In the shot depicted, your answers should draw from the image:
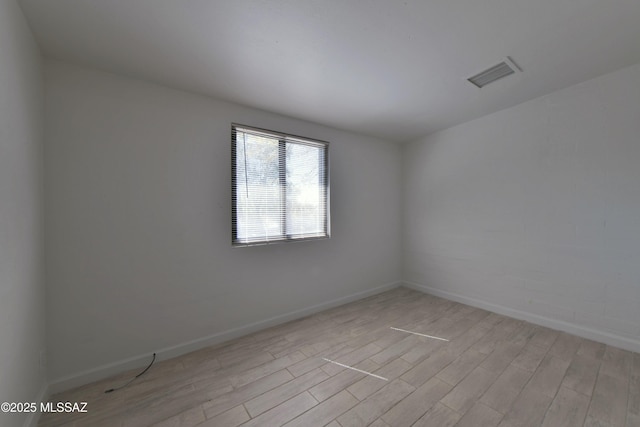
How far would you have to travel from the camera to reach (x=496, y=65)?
196 cm

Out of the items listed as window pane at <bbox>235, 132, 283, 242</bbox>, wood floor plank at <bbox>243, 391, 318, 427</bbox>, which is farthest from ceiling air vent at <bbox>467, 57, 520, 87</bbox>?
wood floor plank at <bbox>243, 391, 318, 427</bbox>

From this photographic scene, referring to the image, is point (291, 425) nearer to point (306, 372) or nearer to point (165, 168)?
point (306, 372)

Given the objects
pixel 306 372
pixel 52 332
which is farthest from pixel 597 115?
pixel 52 332

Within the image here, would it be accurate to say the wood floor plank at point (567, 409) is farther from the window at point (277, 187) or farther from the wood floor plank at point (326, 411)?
the window at point (277, 187)

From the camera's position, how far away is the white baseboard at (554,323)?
2.11 m

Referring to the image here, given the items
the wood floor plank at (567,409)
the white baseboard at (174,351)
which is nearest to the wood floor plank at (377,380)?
the wood floor plank at (567,409)

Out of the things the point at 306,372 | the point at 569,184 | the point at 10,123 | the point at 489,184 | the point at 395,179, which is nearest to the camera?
the point at 10,123

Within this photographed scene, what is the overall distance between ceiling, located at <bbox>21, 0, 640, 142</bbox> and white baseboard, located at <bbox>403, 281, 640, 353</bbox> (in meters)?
2.55

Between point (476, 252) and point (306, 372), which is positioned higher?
point (476, 252)

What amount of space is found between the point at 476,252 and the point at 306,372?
9.06 ft

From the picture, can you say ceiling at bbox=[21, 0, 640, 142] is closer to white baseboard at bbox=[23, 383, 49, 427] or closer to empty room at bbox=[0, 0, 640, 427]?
empty room at bbox=[0, 0, 640, 427]

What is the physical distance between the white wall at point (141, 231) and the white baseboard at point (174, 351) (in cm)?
2

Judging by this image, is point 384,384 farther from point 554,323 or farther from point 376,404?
point 554,323

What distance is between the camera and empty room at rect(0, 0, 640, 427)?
4.67ft
